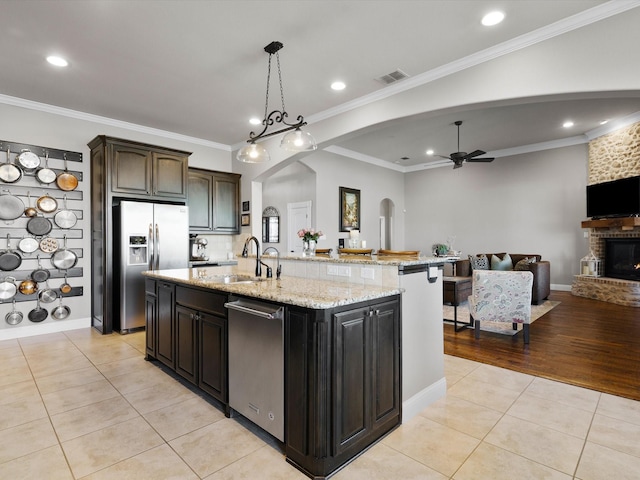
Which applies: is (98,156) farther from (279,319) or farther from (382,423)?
(382,423)

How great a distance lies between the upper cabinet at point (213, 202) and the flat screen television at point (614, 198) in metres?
6.84

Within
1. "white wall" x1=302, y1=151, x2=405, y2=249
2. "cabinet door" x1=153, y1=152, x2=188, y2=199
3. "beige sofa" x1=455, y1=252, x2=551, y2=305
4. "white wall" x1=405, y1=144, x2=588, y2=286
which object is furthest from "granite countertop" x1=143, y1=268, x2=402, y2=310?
"white wall" x1=405, y1=144, x2=588, y2=286

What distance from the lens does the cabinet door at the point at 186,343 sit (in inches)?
106

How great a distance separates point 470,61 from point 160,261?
4.47 m

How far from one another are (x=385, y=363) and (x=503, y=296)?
8.14 ft

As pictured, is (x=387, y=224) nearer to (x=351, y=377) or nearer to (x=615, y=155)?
(x=615, y=155)

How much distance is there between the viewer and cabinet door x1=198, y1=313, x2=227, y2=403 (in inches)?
93.8

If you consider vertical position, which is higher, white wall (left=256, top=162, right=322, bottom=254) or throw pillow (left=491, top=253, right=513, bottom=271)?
white wall (left=256, top=162, right=322, bottom=254)

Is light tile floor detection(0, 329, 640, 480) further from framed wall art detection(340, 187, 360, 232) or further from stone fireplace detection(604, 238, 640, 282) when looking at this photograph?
stone fireplace detection(604, 238, 640, 282)

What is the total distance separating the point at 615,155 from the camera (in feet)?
20.7

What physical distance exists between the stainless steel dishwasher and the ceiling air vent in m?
2.89

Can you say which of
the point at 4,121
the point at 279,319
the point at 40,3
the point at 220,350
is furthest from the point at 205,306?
the point at 4,121

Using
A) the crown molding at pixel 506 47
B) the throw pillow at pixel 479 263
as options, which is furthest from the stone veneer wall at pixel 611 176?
the crown molding at pixel 506 47

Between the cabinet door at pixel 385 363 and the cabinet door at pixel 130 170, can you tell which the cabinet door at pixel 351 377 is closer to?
the cabinet door at pixel 385 363
